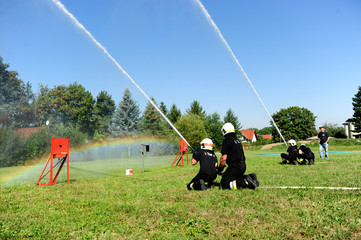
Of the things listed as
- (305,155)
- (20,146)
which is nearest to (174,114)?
(20,146)

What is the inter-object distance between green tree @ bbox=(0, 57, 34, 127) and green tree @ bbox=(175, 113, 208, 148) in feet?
105

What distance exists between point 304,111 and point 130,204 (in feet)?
372

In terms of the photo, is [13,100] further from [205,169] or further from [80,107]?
[205,169]

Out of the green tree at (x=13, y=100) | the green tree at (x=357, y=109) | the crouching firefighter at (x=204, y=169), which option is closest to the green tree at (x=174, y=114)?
the green tree at (x=13, y=100)

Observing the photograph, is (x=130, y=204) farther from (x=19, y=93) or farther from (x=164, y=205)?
(x=19, y=93)

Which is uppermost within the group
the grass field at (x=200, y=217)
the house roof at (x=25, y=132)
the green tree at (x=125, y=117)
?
the green tree at (x=125, y=117)

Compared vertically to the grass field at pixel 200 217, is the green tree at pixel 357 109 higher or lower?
higher

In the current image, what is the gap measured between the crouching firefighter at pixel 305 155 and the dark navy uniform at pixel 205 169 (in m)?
9.38

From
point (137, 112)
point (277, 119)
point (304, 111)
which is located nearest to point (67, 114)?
point (137, 112)

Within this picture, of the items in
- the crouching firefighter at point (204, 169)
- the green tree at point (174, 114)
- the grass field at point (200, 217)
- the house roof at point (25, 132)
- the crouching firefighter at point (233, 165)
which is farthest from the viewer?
the green tree at point (174, 114)

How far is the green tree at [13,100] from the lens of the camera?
39.8 m

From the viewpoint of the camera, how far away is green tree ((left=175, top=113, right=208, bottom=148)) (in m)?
59.6

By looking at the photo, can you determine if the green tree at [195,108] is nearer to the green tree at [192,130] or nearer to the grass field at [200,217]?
the green tree at [192,130]

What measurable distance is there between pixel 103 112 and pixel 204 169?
220 feet
